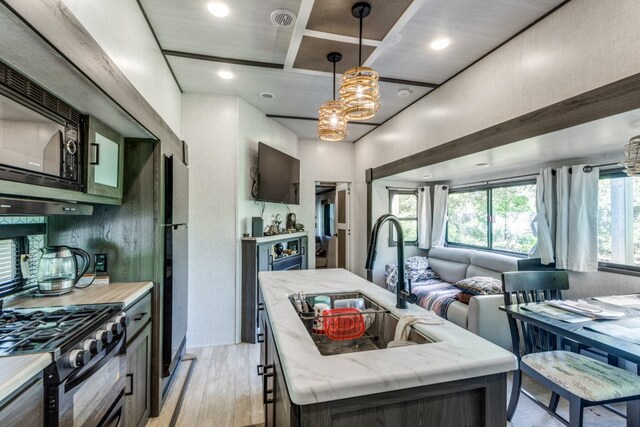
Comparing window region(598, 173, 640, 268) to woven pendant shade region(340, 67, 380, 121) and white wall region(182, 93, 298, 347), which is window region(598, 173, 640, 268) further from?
white wall region(182, 93, 298, 347)

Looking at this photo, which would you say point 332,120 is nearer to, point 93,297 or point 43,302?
point 93,297

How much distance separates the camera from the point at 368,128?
471 cm

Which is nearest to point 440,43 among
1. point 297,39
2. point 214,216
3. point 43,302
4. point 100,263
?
point 297,39

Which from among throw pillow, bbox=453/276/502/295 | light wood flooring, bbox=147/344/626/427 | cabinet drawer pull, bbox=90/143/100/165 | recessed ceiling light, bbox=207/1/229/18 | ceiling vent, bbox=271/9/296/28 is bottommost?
Result: light wood flooring, bbox=147/344/626/427

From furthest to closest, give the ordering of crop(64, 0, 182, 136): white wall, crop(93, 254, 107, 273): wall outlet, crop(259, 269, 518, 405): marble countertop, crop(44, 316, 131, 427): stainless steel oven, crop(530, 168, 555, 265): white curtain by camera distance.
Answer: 1. crop(530, 168, 555, 265): white curtain
2. crop(93, 254, 107, 273): wall outlet
3. crop(64, 0, 182, 136): white wall
4. crop(44, 316, 131, 427): stainless steel oven
5. crop(259, 269, 518, 405): marble countertop

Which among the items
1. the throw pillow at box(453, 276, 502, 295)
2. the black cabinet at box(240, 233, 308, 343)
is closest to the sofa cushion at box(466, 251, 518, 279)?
the throw pillow at box(453, 276, 502, 295)

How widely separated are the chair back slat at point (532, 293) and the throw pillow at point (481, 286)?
0.65 m

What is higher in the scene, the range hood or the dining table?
the range hood

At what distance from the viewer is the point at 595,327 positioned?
71.3 inches

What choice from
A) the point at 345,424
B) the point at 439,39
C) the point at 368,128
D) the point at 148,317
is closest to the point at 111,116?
the point at 148,317

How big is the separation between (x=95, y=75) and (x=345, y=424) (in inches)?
68.4

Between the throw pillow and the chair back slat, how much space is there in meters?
0.65

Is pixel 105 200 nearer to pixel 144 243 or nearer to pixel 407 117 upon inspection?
pixel 144 243

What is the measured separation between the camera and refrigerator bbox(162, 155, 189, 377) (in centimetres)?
235
